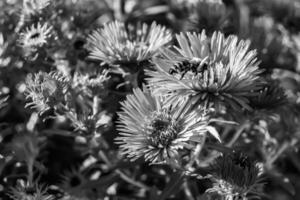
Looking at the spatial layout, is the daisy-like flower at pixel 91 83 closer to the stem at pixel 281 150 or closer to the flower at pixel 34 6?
the flower at pixel 34 6

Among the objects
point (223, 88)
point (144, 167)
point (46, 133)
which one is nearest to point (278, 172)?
point (144, 167)

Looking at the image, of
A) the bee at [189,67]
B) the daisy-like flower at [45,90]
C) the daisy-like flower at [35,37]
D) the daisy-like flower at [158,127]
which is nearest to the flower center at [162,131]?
the daisy-like flower at [158,127]

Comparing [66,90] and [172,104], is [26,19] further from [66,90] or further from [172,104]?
[172,104]

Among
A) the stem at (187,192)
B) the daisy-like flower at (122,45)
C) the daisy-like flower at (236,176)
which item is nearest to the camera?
the daisy-like flower at (236,176)

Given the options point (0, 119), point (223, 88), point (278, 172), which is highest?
point (223, 88)

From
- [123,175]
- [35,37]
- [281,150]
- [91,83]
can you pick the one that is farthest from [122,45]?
[281,150]

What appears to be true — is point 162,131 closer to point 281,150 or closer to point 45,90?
point 45,90
